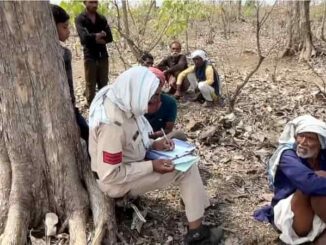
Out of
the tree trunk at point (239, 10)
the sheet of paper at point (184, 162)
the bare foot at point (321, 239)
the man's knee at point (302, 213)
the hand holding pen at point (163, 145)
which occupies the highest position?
the tree trunk at point (239, 10)

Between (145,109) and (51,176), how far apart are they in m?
0.80

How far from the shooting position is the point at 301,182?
8.90 ft

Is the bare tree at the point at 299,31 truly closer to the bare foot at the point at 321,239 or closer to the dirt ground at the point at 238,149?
the dirt ground at the point at 238,149

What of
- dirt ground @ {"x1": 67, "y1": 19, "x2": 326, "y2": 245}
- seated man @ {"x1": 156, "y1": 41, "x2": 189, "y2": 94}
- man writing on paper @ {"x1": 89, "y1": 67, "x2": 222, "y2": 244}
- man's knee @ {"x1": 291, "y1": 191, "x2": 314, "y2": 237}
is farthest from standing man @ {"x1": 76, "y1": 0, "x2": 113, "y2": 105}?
man's knee @ {"x1": 291, "y1": 191, "x2": 314, "y2": 237}

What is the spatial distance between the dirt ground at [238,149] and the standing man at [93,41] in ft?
1.49

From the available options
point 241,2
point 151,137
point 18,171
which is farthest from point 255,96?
point 241,2

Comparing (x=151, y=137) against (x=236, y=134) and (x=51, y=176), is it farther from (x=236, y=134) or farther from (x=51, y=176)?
(x=236, y=134)

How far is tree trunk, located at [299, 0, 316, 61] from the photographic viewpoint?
9.44m

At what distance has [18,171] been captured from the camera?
3059mm

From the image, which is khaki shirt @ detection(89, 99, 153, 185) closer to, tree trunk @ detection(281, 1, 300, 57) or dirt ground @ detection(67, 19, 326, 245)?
dirt ground @ detection(67, 19, 326, 245)

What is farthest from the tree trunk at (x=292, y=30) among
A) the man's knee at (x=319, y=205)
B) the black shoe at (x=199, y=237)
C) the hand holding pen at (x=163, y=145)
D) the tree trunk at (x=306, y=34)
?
the man's knee at (x=319, y=205)

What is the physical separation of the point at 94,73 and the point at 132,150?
3004 mm

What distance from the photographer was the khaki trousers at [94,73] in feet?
19.2

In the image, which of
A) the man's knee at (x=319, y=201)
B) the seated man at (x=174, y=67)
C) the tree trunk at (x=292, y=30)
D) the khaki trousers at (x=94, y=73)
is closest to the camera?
the man's knee at (x=319, y=201)
